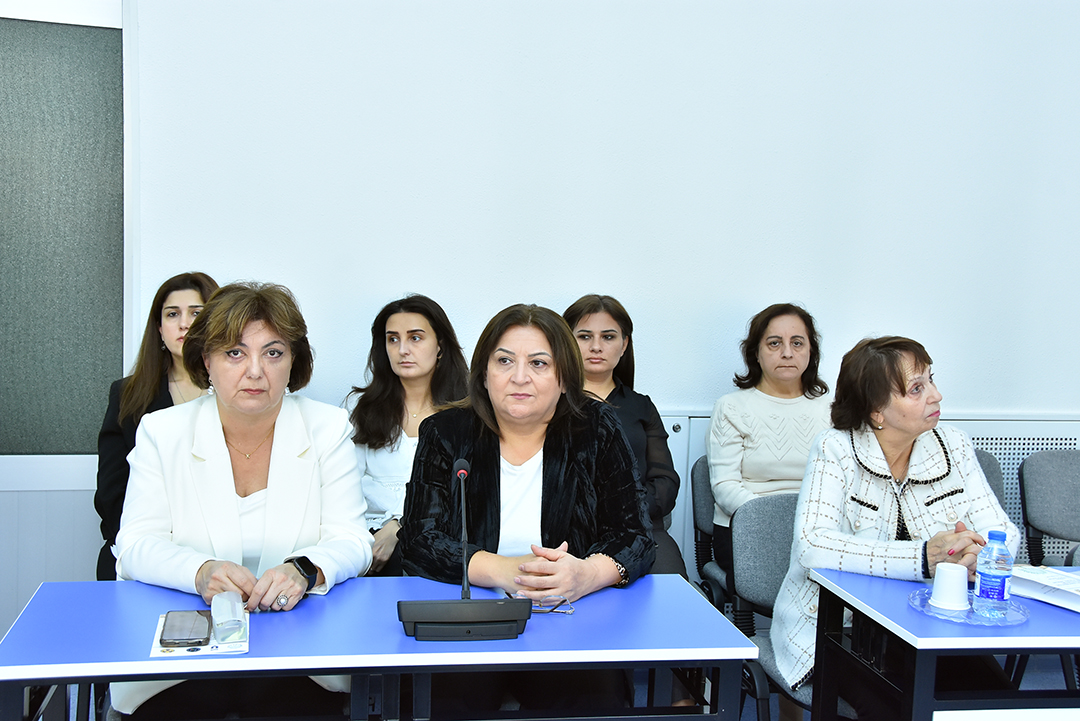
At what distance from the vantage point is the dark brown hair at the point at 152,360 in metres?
2.66

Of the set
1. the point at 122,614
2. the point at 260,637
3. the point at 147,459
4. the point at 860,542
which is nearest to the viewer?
the point at 260,637

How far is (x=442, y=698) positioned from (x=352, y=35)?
255 cm

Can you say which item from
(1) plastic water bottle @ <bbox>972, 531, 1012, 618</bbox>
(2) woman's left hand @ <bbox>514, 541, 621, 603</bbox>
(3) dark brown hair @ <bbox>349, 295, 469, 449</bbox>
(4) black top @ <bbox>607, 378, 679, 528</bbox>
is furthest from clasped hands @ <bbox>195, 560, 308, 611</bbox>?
(4) black top @ <bbox>607, 378, 679, 528</bbox>

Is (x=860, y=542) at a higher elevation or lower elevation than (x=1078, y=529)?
higher

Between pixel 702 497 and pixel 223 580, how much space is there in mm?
2061

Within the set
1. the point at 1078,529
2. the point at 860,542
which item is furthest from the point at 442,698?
the point at 1078,529

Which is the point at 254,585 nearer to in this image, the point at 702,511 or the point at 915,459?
the point at 915,459

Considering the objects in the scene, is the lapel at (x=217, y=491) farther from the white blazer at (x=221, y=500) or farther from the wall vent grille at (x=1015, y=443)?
the wall vent grille at (x=1015, y=443)

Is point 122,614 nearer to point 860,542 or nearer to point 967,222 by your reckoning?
point 860,542

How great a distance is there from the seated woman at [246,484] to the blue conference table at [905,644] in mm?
1167

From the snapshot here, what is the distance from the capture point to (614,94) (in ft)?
11.3

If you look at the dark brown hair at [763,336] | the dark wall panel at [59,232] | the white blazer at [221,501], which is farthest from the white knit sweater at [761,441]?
the dark wall panel at [59,232]

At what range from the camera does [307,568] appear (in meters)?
1.76

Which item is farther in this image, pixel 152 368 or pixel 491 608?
pixel 152 368
